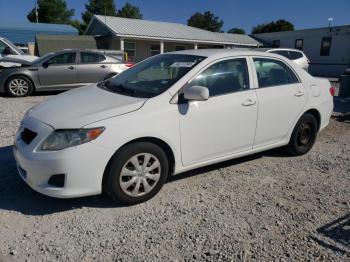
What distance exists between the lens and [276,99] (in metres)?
4.33

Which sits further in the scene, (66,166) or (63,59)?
(63,59)

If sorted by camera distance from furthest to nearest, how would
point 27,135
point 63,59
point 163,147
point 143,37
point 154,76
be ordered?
point 143,37 → point 63,59 → point 154,76 → point 163,147 → point 27,135

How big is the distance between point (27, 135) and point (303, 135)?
3775mm

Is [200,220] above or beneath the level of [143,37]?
beneath

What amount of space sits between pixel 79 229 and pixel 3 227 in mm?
700

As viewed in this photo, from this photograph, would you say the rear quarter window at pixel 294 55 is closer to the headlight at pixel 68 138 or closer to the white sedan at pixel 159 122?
the white sedan at pixel 159 122

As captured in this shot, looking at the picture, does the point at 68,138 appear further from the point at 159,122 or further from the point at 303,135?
the point at 303,135

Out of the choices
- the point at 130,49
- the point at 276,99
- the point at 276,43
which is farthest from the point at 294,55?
the point at 276,43

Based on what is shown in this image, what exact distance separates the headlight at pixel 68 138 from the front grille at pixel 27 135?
0.23 m

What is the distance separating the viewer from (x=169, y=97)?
3502mm

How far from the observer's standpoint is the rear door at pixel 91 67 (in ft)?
34.2

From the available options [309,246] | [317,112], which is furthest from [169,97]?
[317,112]

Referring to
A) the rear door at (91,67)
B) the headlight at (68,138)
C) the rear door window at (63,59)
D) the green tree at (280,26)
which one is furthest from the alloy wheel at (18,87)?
the green tree at (280,26)

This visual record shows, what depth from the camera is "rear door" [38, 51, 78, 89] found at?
32.6ft
